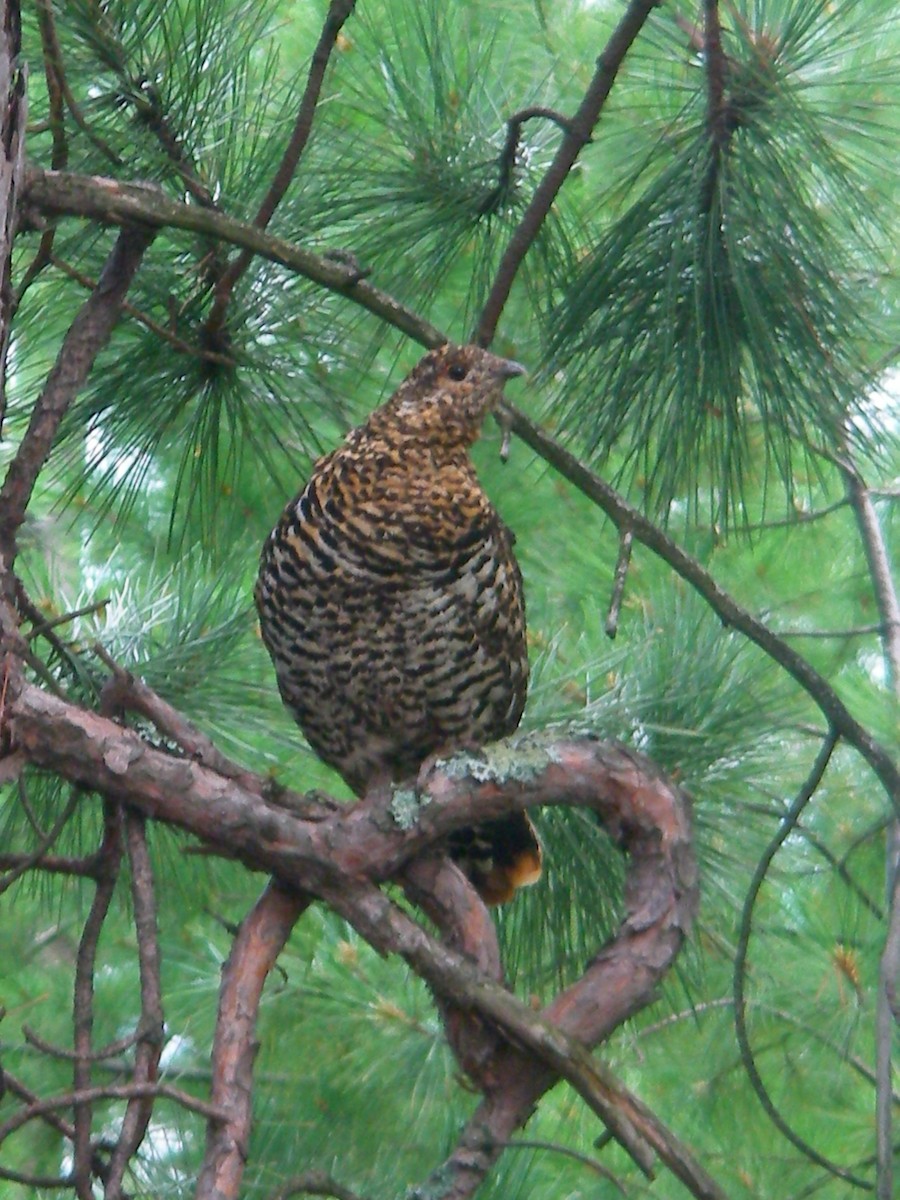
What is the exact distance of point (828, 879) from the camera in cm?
233

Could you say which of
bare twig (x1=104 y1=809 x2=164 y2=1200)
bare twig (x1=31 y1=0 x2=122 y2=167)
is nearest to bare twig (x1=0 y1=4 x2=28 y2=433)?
bare twig (x1=31 y1=0 x2=122 y2=167)

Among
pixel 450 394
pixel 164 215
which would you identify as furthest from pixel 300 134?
pixel 450 394

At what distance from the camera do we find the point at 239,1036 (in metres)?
1.18

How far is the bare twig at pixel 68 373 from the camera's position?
4.65 ft

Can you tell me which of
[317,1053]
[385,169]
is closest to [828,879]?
[317,1053]

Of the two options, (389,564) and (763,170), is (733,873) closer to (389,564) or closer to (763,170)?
(389,564)

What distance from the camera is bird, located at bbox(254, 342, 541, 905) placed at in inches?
63.2

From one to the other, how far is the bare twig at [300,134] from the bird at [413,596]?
0.71 ft

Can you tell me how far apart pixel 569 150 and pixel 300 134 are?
10.2 inches

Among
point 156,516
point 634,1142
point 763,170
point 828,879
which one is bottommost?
point 634,1142

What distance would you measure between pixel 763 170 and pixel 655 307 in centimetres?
20

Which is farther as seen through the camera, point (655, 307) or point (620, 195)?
point (620, 195)

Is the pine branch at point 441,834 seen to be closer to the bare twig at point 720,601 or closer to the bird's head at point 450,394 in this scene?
the bare twig at point 720,601

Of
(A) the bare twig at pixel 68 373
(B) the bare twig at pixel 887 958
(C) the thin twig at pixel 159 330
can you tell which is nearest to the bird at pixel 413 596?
(C) the thin twig at pixel 159 330
